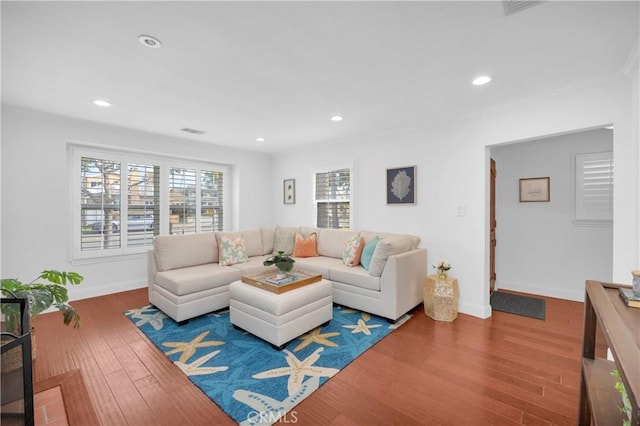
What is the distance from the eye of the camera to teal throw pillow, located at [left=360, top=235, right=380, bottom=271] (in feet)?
11.3

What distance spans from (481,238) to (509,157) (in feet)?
5.68

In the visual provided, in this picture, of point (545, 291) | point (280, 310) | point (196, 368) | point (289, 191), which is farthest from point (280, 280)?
point (545, 291)

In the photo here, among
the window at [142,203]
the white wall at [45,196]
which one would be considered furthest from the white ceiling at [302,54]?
the window at [142,203]

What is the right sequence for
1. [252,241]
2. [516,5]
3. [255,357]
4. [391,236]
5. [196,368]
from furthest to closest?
[252,241]
[391,236]
[255,357]
[196,368]
[516,5]

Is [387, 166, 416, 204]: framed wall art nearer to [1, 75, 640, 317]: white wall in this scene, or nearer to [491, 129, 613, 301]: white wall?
[1, 75, 640, 317]: white wall

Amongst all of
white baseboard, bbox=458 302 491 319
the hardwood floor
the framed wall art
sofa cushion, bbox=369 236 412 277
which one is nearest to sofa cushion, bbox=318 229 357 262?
the framed wall art

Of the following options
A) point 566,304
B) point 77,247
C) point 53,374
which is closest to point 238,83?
point 53,374

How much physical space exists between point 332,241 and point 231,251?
148 centimetres

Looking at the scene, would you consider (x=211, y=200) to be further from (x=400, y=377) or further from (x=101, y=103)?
(x=400, y=377)

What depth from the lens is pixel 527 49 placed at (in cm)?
197

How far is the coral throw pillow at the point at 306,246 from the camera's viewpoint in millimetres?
4316

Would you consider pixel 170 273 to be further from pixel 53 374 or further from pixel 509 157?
pixel 509 157

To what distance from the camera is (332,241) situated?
4.27 m

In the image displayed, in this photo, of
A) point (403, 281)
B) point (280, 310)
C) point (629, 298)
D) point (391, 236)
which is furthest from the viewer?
point (391, 236)
